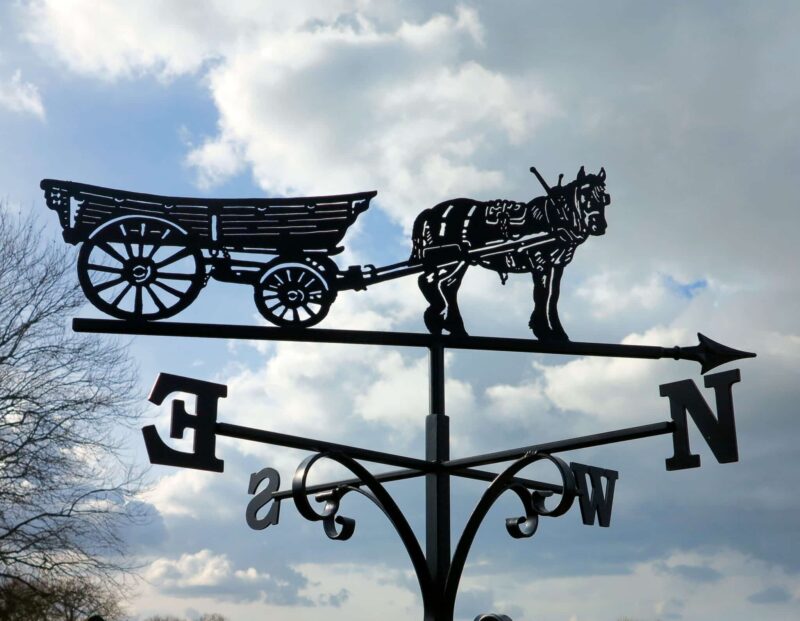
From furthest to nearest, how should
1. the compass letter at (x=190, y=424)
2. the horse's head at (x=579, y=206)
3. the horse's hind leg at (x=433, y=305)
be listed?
the horse's head at (x=579, y=206), the horse's hind leg at (x=433, y=305), the compass letter at (x=190, y=424)

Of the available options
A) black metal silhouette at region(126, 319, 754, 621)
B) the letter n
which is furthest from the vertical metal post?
the letter n

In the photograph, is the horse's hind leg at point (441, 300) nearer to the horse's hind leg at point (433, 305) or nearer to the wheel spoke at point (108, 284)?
the horse's hind leg at point (433, 305)

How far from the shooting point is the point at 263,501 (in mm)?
4191

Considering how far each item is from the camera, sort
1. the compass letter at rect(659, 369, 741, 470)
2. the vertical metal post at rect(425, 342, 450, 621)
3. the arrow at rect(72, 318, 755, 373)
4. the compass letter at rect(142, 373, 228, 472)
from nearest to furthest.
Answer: the compass letter at rect(142, 373, 228, 472)
the compass letter at rect(659, 369, 741, 470)
the vertical metal post at rect(425, 342, 450, 621)
the arrow at rect(72, 318, 755, 373)

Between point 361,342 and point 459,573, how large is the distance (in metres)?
1.09

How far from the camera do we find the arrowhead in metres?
4.62

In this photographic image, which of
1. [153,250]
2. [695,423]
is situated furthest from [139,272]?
[695,423]

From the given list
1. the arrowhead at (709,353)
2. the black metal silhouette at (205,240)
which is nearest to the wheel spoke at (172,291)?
the black metal silhouette at (205,240)

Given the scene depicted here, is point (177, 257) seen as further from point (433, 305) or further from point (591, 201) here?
point (591, 201)

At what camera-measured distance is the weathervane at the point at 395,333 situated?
11.7 feet

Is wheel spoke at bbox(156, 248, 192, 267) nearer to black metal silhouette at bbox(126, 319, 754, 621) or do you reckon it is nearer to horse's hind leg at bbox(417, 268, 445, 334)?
black metal silhouette at bbox(126, 319, 754, 621)

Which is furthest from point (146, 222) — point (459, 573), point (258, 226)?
point (459, 573)

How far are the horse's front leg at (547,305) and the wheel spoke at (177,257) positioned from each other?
1757mm

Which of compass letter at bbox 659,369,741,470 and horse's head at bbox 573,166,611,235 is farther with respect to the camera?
horse's head at bbox 573,166,611,235
